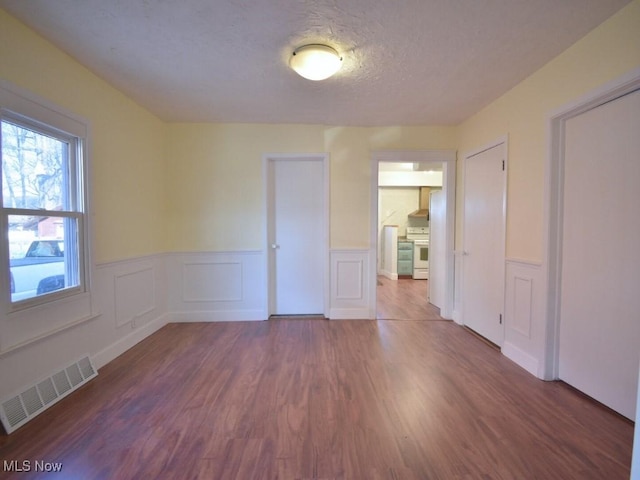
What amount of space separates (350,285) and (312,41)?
2641 millimetres

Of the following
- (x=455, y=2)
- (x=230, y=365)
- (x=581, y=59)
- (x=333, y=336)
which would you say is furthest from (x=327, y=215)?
(x=581, y=59)

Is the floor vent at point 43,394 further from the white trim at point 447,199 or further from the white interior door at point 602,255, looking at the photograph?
the white interior door at point 602,255

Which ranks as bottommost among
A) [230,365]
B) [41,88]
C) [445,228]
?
[230,365]

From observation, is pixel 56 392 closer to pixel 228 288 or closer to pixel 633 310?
pixel 228 288

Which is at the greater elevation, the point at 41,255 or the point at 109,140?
the point at 109,140

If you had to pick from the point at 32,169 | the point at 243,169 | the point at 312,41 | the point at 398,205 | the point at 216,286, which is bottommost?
the point at 216,286

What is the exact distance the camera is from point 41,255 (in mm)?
1916

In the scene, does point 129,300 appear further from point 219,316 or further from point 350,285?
point 350,285

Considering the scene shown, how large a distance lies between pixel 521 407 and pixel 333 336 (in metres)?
1.69

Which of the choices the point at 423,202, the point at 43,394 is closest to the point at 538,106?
the point at 43,394

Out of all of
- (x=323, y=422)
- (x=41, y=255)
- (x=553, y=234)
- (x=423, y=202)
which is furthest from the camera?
(x=423, y=202)

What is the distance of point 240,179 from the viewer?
3.44 metres

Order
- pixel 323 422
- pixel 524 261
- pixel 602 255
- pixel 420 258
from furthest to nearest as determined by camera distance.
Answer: pixel 420 258, pixel 524 261, pixel 602 255, pixel 323 422

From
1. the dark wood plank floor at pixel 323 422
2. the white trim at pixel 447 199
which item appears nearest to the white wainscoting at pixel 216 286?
the dark wood plank floor at pixel 323 422
